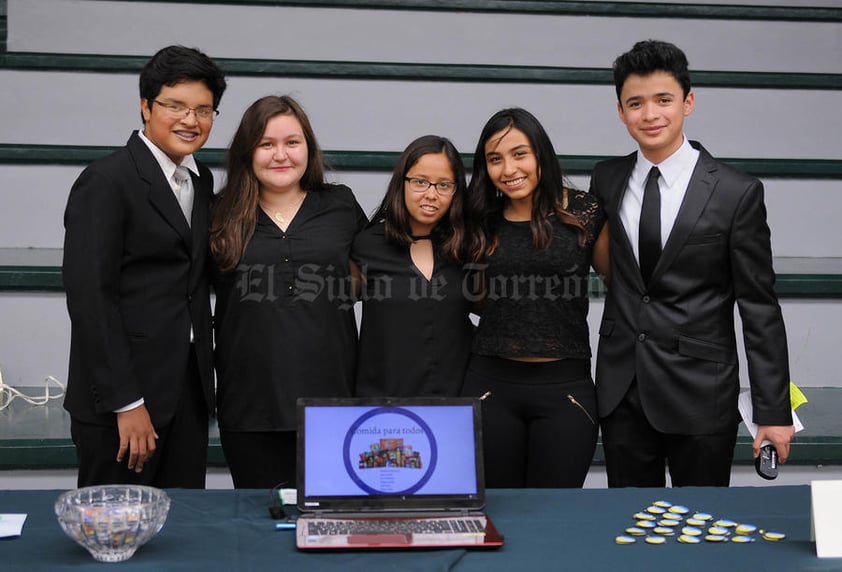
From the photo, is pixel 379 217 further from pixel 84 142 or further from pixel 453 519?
pixel 84 142

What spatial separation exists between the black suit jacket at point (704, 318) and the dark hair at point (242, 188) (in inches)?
29.0

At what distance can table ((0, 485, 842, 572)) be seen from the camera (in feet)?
4.40

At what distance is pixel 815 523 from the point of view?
4.56 ft

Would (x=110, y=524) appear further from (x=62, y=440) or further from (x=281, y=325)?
(x=62, y=440)

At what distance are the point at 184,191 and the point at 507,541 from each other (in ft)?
3.44

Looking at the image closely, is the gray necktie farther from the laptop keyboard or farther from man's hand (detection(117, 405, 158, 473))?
the laptop keyboard

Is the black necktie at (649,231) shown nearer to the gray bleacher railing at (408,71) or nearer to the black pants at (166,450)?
the black pants at (166,450)

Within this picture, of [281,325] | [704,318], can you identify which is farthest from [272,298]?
[704,318]

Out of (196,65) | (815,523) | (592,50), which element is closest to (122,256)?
(196,65)

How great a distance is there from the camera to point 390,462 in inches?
59.5

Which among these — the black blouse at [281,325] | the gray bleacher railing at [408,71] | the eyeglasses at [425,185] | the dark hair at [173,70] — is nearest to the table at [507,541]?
the black blouse at [281,325]

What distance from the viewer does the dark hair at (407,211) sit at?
2111mm

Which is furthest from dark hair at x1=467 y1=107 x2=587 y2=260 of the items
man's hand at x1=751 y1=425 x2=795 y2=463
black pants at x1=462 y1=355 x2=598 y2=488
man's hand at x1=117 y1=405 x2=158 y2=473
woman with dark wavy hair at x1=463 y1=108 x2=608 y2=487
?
man's hand at x1=117 y1=405 x2=158 y2=473

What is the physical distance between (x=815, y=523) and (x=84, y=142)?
2.57 m
